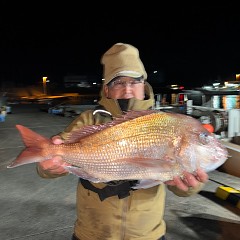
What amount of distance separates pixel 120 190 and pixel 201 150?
0.53 metres

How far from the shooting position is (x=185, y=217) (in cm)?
470

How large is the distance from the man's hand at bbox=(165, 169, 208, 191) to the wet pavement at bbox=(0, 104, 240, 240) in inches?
99.5

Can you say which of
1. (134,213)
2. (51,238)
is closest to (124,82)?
(134,213)

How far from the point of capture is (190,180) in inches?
71.9

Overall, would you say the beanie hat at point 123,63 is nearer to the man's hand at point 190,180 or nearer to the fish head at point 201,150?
the fish head at point 201,150

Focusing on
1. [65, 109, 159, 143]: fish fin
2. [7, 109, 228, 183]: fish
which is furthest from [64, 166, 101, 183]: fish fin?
[65, 109, 159, 143]: fish fin

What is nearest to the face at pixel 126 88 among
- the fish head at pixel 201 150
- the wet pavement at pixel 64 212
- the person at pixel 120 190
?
the person at pixel 120 190

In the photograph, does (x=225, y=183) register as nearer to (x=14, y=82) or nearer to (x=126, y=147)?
(x=126, y=147)

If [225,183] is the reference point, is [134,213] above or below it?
above

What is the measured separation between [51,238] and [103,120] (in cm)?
261

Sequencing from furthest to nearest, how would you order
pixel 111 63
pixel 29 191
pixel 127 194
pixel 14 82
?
1. pixel 14 82
2. pixel 29 191
3. pixel 111 63
4. pixel 127 194

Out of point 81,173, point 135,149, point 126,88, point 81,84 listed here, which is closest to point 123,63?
point 126,88

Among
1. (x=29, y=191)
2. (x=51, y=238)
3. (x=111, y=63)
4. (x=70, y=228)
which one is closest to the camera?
(x=111, y=63)

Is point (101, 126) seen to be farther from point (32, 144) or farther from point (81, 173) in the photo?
point (32, 144)
